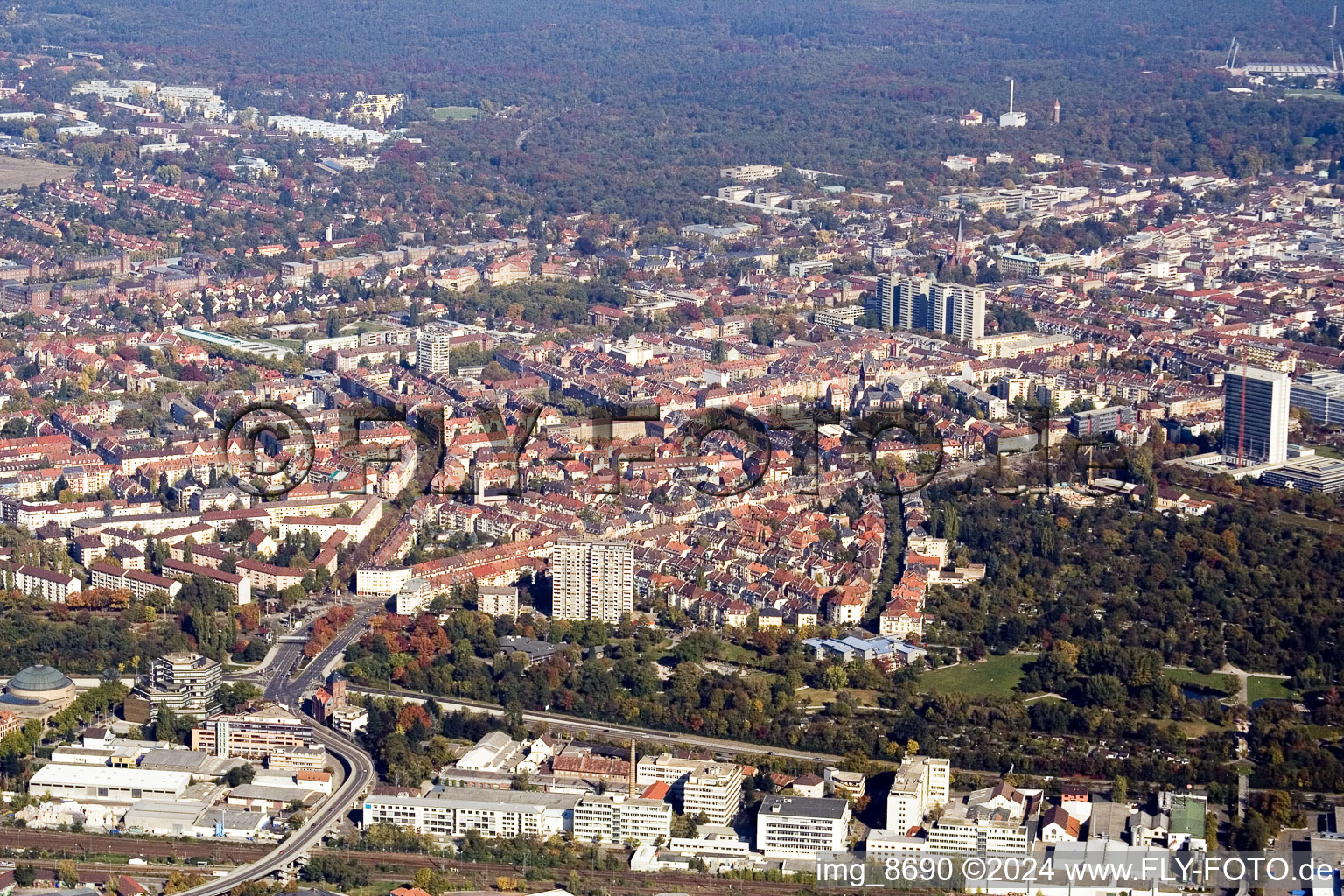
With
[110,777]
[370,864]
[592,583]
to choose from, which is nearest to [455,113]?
[592,583]

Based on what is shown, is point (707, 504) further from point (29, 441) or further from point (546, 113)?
point (546, 113)

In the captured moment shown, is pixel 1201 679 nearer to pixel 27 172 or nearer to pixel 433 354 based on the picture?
pixel 433 354

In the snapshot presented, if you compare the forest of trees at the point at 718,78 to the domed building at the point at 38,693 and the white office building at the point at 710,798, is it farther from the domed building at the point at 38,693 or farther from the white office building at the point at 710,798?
the white office building at the point at 710,798

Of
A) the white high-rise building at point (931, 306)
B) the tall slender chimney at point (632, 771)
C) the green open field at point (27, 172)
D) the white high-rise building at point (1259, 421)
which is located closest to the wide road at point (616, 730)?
the tall slender chimney at point (632, 771)

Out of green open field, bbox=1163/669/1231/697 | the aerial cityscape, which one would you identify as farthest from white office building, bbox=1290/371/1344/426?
green open field, bbox=1163/669/1231/697

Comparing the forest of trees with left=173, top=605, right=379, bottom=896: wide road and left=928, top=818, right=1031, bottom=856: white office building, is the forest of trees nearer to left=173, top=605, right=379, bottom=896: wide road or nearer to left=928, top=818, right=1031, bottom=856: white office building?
left=173, top=605, right=379, bottom=896: wide road
